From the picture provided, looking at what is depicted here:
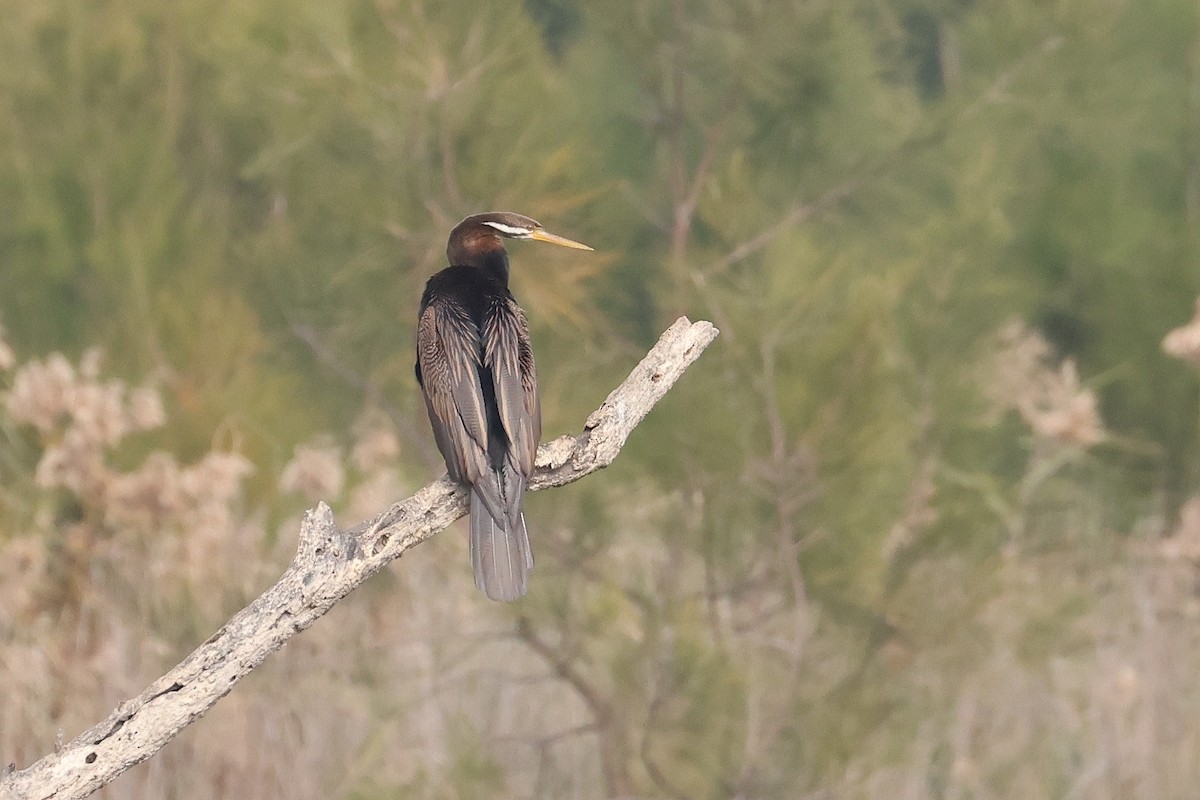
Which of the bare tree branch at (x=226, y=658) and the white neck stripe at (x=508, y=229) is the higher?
the white neck stripe at (x=508, y=229)

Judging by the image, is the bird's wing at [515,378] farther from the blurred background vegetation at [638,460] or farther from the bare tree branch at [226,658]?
the blurred background vegetation at [638,460]

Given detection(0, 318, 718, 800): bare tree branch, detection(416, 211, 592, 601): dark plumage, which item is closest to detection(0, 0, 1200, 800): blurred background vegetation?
detection(416, 211, 592, 601): dark plumage

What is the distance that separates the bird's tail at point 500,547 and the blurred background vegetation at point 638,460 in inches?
49.5

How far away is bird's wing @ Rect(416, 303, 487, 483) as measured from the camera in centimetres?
234

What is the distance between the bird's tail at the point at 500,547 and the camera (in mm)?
2275

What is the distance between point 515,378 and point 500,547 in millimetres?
273

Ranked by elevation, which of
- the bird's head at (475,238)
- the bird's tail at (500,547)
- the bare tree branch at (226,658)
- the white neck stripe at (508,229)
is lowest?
the bare tree branch at (226,658)

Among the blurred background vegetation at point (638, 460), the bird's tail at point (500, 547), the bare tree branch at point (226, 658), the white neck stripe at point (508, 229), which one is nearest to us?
the bare tree branch at point (226, 658)

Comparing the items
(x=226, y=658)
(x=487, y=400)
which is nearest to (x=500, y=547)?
(x=487, y=400)

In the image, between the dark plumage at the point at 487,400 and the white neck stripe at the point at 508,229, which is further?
the white neck stripe at the point at 508,229

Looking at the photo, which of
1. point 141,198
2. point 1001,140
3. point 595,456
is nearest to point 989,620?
point 1001,140

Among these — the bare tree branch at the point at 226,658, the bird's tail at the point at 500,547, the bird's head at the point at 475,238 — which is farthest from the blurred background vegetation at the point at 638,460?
the bare tree branch at the point at 226,658

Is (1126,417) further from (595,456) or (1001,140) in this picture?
(595,456)

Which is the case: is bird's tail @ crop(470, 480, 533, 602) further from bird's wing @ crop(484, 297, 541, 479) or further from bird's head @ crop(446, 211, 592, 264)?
bird's head @ crop(446, 211, 592, 264)
